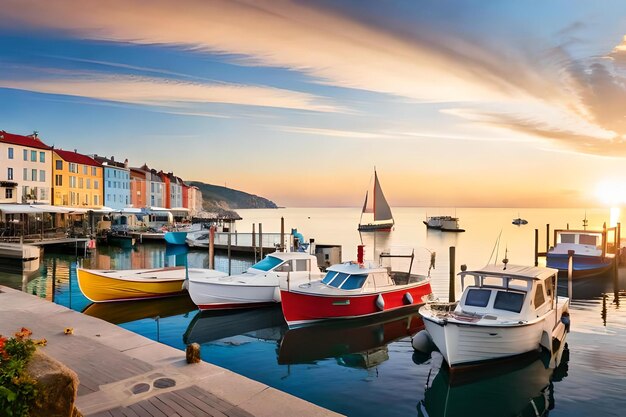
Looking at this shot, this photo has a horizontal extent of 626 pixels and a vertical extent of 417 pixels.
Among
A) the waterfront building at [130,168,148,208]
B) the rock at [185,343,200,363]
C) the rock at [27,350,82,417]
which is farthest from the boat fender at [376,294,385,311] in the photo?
the waterfront building at [130,168,148,208]

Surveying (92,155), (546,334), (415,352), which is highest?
(92,155)

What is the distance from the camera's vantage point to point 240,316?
70.5 ft

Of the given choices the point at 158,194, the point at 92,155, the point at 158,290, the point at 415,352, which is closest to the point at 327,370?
the point at 415,352

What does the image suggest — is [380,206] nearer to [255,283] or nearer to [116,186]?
[116,186]

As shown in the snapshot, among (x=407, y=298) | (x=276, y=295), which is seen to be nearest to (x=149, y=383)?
(x=276, y=295)

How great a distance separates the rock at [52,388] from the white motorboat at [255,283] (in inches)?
608

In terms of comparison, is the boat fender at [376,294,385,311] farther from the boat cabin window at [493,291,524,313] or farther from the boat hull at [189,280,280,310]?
the boat cabin window at [493,291,524,313]

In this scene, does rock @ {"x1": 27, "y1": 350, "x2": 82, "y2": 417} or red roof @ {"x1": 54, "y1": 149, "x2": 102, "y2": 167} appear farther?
red roof @ {"x1": 54, "y1": 149, "x2": 102, "y2": 167}

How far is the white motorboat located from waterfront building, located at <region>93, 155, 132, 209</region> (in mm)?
68004

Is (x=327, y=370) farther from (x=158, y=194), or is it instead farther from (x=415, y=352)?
(x=158, y=194)

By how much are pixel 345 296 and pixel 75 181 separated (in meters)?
67.2

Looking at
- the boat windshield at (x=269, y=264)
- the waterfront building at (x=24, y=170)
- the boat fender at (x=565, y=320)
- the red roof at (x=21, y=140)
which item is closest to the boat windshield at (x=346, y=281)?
the boat windshield at (x=269, y=264)

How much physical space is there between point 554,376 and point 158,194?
104943 millimetres

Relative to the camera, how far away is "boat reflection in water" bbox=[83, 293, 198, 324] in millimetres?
21266
